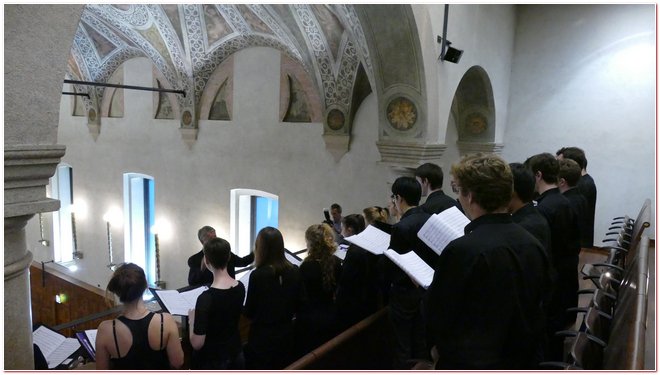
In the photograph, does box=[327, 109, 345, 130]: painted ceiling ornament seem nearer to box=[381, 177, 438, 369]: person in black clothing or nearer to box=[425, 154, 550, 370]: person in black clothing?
box=[381, 177, 438, 369]: person in black clothing

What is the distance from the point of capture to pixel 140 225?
13.1m

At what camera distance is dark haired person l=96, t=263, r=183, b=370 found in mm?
2221

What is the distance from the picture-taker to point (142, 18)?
31.4 ft

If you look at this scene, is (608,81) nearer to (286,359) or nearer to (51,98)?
(286,359)

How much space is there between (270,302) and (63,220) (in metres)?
14.5

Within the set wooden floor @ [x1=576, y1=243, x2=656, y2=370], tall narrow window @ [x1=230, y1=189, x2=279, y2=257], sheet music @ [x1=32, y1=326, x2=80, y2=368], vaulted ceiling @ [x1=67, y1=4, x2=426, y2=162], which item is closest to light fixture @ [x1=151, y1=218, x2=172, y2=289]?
tall narrow window @ [x1=230, y1=189, x2=279, y2=257]

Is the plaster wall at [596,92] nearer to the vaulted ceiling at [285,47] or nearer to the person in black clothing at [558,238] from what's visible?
the vaulted ceiling at [285,47]

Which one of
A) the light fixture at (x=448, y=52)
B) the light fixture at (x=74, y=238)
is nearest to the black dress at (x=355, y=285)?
the light fixture at (x=448, y=52)

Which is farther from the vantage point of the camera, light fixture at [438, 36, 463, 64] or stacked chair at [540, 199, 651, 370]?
light fixture at [438, 36, 463, 64]

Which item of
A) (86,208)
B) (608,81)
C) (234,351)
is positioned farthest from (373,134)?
(86,208)

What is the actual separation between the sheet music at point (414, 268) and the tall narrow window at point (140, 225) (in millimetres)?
11508

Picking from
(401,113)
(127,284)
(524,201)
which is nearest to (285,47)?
(401,113)

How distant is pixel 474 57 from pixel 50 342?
6640mm

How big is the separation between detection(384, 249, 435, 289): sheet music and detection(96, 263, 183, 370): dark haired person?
1.20 m
